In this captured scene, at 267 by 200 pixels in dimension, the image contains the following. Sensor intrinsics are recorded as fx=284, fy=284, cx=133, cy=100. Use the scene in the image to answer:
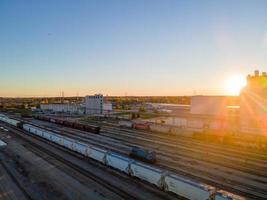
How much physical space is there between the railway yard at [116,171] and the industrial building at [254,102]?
17219mm

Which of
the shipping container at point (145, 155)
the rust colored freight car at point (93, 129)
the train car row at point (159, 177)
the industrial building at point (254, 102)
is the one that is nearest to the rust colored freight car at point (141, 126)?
the rust colored freight car at point (93, 129)

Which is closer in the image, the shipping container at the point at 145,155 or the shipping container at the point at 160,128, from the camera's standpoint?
the shipping container at the point at 145,155

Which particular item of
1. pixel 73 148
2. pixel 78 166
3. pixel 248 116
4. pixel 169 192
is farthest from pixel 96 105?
pixel 169 192

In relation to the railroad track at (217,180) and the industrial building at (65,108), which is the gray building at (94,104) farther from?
the railroad track at (217,180)

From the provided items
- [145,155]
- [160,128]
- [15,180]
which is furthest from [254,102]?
[15,180]

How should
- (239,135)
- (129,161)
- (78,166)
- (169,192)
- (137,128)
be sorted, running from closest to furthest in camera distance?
(169,192) → (129,161) → (78,166) → (239,135) → (137,128)

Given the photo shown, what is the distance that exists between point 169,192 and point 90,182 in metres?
7.68

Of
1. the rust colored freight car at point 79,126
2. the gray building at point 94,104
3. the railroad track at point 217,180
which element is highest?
the gray building at point 94,104

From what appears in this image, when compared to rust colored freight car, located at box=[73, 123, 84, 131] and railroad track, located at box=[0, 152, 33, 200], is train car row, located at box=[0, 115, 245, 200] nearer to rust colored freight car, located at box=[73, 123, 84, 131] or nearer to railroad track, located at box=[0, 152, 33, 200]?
railroad track, located at box=[0, 152, 33, 200]

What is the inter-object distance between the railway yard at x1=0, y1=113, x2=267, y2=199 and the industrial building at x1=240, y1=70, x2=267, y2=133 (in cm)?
1722

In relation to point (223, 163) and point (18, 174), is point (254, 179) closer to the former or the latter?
point (223, 163)

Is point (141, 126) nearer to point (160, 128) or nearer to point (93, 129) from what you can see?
point (160, 128)

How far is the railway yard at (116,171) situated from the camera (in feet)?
79.2

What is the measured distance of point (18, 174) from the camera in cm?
3000
